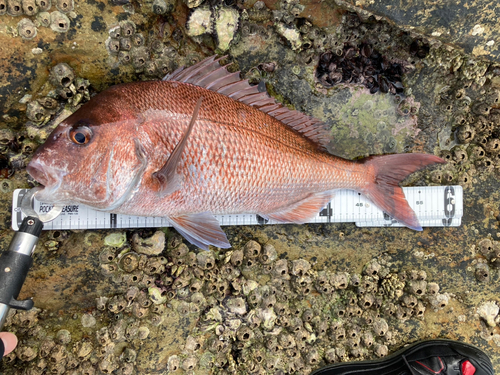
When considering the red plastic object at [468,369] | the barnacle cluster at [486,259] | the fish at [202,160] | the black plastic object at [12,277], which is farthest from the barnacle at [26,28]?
the red plastic object at [468,369]

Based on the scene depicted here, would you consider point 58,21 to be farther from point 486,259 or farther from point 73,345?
point 486,259

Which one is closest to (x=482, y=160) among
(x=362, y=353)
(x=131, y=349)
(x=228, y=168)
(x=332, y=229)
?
(x=332, y=229)

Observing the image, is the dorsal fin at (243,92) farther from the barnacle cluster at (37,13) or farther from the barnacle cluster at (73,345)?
the barnacle cluster at (73,345)

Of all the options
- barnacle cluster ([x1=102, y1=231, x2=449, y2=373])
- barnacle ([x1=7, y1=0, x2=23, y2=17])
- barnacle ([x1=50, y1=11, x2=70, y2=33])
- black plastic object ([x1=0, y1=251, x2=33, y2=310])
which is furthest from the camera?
barnacle cluster ([x1=102, y1=231, x2=449, y2=373])

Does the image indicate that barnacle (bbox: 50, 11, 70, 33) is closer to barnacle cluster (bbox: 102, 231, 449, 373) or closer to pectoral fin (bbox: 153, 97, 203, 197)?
pectoral fin (bbox: 153, 97, 203, 197)

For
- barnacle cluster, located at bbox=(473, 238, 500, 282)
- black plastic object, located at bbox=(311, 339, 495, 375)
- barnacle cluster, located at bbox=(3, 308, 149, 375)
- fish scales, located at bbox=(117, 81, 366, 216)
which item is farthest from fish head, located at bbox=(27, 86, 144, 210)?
barnacle cluster, located at bbox=(473, 238, 500, 282)

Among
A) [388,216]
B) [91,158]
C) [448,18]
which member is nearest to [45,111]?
[91,158]

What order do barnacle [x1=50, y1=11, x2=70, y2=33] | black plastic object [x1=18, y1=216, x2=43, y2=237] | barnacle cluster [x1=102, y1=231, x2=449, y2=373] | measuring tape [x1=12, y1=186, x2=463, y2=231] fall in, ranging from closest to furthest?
black plastic object [x1=18, y1=216, x2=43, y2=237]
barnacle [x1=50, y1=11, x2=70, y2=33]
barnacle cluster [x1=102, y1=231, x2=449, y2=373]
measuring tape [x1=12, y1=186, x2=463, y2=231]

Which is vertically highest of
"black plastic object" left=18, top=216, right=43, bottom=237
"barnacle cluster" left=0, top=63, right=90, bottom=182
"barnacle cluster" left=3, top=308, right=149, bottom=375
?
"barnacle cluster" left=0, top=63, right=90, bottom=182
